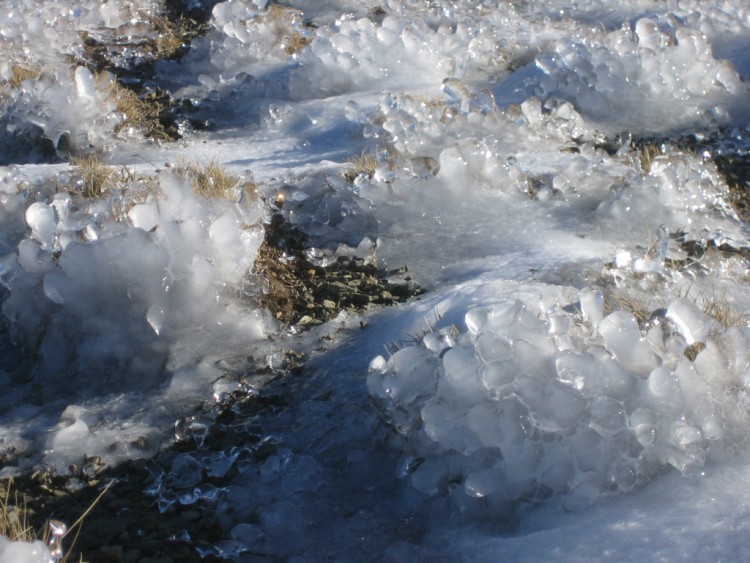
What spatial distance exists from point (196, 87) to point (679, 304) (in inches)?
231

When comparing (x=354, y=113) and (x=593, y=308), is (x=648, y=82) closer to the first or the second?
(x=354, y=113)

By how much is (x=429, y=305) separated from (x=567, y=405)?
1263 millimetres

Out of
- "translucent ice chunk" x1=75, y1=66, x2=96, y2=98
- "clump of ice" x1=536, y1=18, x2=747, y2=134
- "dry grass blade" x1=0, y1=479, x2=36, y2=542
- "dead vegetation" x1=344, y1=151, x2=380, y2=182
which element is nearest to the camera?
"dry grass blade" x1=0, y1=479, x2=36, y2=542

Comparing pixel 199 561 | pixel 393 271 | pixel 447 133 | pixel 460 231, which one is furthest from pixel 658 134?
pixel 199 561

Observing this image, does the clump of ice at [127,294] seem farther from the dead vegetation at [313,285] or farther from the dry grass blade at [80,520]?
the dry grass blade at [80,520]

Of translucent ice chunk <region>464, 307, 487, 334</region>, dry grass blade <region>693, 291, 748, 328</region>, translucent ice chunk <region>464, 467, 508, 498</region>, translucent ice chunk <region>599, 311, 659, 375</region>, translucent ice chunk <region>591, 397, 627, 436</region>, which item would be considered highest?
translucent ice chunk <region>599, 311, 659, 375</region>

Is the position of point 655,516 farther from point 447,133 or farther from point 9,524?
point 447,133

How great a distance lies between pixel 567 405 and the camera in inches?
105

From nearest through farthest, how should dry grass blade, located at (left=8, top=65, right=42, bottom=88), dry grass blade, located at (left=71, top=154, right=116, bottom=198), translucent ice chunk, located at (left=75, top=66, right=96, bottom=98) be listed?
1. dry grass blade, located at (left=71, top=154, right=116, bottom=198)
2. translucent ice chunk, located at (left=75, top=66, right=96, bottom=98)
3. dry grass blade, located at (left=8, top=65, right=42, bottom=88)

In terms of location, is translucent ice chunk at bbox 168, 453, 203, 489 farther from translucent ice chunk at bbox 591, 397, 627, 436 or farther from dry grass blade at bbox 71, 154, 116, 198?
dry grass blade at bbox 71, 154, 116, 198

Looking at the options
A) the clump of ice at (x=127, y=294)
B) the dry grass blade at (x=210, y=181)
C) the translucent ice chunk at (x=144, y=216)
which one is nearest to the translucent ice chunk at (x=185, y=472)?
the clump of ice at (x=127, y=294)

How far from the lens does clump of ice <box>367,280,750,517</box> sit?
2.63 m

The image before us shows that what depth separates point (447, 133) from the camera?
5859 millimetres

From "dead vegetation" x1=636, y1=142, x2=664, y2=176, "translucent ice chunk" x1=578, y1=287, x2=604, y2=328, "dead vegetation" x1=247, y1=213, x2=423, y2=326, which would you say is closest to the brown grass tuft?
"dead vegetation" x1=636, y1=142, x2=664, y2=176
